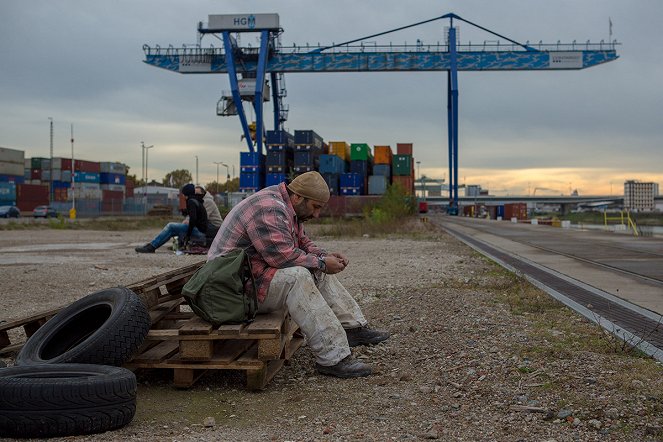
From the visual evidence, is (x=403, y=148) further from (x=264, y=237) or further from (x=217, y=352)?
(x=217, y=352)

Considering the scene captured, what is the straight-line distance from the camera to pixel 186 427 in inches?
153

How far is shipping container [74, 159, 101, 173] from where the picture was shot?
88550mm

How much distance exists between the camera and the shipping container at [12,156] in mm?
78750

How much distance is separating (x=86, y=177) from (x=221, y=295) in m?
91.0

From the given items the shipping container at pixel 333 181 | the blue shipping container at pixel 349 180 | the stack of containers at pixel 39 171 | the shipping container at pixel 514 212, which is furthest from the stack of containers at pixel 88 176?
the blue shipping container at pixel 349 180

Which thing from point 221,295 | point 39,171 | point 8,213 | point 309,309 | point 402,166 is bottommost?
point 8,213

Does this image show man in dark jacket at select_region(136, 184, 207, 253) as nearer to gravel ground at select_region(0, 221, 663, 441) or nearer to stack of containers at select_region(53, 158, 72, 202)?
gravel ground at select_region(0, 221, 663, 441)

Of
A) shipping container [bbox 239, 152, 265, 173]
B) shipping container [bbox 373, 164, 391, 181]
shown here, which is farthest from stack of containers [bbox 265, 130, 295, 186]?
shipping container [bbox 373, 164, 391, 181]

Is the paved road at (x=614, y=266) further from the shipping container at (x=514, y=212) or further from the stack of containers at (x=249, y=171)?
the shipping container at (x=514, y=212)

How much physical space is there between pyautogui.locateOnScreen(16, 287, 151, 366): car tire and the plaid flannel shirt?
2.39ft

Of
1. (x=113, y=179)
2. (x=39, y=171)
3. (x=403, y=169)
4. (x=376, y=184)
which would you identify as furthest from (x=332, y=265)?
(x=39, y=171)

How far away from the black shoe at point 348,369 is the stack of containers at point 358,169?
36.5 metres

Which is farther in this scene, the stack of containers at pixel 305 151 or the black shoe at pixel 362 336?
the stack of containers at pixel 305 151

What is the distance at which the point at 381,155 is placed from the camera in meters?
45.1
